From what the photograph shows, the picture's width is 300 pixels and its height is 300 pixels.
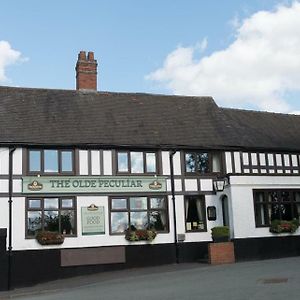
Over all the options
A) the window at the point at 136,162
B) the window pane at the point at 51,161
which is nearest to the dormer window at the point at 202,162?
the window at the point at 136,162

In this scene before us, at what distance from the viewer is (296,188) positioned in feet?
80.6

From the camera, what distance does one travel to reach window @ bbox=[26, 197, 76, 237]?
21.4 metres

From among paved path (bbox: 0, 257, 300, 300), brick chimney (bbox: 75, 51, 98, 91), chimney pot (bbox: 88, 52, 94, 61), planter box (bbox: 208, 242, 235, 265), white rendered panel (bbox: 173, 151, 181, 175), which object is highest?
chimney pot (bbox: 88, 52, 94, 61)

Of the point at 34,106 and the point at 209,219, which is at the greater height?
the point at 34,106

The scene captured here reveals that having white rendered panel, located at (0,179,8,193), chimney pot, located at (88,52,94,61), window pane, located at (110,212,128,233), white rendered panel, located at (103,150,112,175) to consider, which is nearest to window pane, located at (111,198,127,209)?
window pane, located at (110,212,128,233)

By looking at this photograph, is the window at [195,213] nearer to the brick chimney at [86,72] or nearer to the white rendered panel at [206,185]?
the white rendered panel at [206,185]

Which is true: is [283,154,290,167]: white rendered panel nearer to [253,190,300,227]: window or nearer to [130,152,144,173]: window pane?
[253,190,300,227]: window

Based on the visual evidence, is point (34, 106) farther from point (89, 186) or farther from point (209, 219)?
point (209, 219)

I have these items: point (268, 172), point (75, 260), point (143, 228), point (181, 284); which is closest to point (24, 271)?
point (75, 260)

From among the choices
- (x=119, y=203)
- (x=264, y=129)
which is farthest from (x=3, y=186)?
(x=264, y=129)

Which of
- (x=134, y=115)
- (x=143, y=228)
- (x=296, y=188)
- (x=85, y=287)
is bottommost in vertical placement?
(x=85, y=287)

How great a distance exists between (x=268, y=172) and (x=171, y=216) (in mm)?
5433

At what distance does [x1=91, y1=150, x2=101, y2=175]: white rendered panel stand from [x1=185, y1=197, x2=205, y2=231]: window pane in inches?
174

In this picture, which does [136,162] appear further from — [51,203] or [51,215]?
[51,215]
